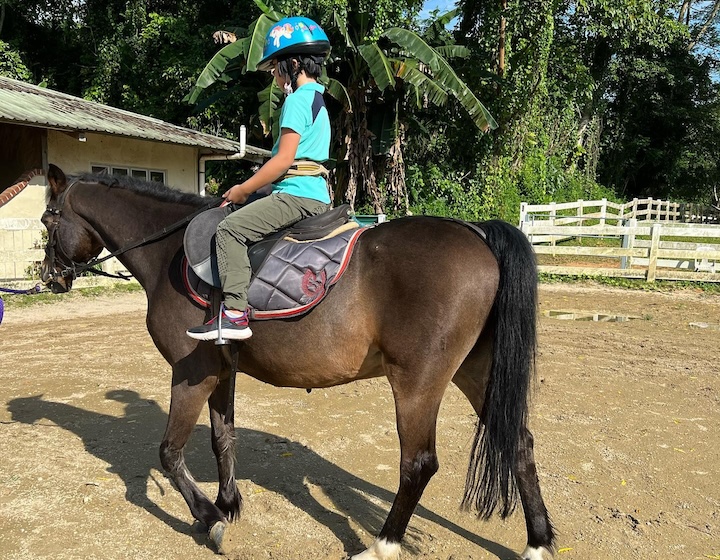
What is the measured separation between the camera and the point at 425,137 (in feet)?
66.9

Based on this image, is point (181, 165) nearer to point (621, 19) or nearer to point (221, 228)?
point (221, 228)

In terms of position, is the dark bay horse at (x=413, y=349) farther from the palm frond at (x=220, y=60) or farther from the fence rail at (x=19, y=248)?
the palm frond at (x=220, y=60)

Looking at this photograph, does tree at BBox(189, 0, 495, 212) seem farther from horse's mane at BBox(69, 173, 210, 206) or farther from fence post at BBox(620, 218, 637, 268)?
horse's mane at BBox(69, 173, 210, 206)

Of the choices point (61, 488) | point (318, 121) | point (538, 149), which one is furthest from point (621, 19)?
point (61, 488)

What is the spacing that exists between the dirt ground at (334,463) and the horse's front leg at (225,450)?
0.13 metres

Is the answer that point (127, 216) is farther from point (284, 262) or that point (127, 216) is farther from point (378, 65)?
point (378, 65)

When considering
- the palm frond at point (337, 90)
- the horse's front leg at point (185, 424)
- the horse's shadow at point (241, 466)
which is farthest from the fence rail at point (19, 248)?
the horse's front leg at point (185, 424)

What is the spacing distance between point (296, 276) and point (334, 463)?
1880 millimetres

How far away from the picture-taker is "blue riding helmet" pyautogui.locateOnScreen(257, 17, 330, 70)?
3.04m

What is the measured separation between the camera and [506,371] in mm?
3092

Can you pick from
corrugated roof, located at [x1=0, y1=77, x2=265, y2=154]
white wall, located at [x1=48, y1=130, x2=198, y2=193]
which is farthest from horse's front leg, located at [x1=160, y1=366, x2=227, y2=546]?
white wall, located at [x1=48, y1=130, x2=198, y2=193]

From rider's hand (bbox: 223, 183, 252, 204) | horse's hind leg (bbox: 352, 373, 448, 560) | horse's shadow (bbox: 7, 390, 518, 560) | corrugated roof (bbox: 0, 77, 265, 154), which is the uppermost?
corrugated roof (bbox: 0, 77, 265, 154)

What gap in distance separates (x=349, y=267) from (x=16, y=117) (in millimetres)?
10327

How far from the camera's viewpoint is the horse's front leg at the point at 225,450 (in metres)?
3.54
